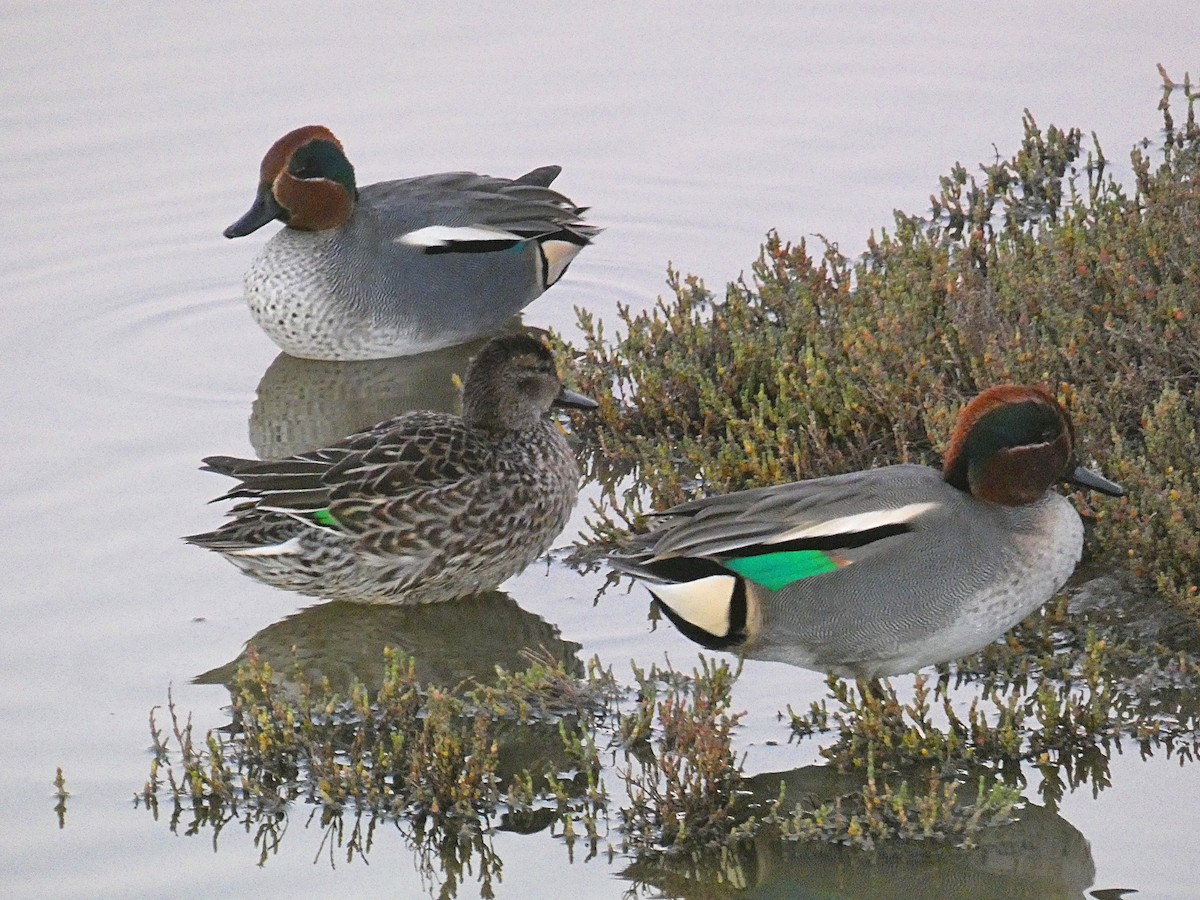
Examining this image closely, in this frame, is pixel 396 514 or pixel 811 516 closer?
pixel 811 516

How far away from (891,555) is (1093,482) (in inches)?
27.4

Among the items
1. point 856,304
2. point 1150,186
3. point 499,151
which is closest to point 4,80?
point 499,151

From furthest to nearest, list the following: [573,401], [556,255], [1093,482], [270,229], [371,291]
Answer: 1. [270,229]
2. [556,255]
3. [371,291]
4. [573,401]
5. [1093,482]

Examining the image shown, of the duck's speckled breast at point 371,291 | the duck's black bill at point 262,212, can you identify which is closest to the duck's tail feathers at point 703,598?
the duck's speckled breast at point 371,291

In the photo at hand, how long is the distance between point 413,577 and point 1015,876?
227cm

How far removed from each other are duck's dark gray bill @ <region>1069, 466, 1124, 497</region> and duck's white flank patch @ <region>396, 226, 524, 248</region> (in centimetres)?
387

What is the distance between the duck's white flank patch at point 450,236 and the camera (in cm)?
864

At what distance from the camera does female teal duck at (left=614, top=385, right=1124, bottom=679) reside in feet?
16.8

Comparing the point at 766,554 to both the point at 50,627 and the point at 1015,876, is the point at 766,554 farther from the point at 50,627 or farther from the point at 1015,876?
the point at 50,627

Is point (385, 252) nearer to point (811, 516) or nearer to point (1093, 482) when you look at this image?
point (811, 516)

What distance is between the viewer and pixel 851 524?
16.9 feet

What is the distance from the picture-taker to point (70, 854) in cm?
481

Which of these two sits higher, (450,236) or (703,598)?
(450,236)

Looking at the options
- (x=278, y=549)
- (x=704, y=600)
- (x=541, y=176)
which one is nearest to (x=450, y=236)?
(x=541, y=176)
